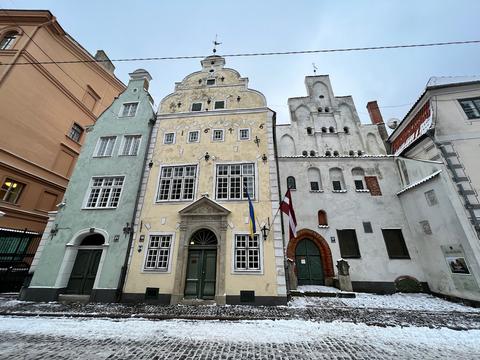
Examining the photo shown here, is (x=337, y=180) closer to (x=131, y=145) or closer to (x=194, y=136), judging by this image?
(x=194, y=136)

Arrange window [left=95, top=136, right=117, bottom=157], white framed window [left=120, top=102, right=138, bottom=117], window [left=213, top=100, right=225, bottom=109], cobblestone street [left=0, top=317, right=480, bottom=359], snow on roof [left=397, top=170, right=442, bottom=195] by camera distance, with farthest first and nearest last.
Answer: white framed window [left=120, top=102, right=138, bottom=117], window [left=213, top=100, right=225, bottom=109], window [left=95, top=136, right=117, bottom=157], snow on roof [left=397, top=170, right=442, bottom=195], cobblestone street [left=0, top=317, right=480, bottom=359]

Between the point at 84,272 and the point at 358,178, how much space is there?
20.4m

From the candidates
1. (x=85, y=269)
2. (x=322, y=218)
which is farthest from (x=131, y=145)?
(x=322, y=218)

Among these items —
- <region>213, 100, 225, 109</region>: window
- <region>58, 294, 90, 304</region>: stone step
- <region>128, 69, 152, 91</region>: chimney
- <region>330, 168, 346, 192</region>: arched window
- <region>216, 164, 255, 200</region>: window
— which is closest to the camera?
<region>58, 294, 90, 304</region>: stone step

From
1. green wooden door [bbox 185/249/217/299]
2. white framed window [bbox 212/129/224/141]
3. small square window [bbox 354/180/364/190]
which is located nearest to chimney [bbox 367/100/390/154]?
small square window [bbox 354/180/364/190]

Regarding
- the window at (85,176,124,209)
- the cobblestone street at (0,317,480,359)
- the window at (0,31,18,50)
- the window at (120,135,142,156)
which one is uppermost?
the window at (0,31,18,50)

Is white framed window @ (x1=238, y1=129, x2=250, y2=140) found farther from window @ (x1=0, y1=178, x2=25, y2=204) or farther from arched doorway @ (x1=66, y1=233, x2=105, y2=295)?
window @ (x1=0, y1=178, x2=25, y2=204)

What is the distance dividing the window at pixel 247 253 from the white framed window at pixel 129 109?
12915 mm

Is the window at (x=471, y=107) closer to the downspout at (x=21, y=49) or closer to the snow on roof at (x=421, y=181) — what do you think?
the snow on roof at (x=421, y=181)

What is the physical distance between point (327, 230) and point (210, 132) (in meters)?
11.3

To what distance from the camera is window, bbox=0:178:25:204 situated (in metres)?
Answer: 15.3

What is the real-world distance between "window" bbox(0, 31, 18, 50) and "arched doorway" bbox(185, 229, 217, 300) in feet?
81.4

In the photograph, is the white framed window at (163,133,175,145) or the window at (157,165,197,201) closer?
the window at (157,165,197,201)

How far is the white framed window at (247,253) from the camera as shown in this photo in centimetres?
1071
